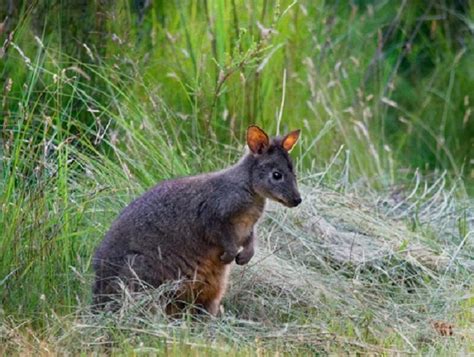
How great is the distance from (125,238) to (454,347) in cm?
157

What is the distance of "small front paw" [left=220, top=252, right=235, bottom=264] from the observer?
6273 millimetres

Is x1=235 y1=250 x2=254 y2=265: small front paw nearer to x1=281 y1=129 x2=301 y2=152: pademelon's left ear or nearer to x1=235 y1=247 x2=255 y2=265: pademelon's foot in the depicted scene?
x1=235 y1=247 x2=255 y2=265: pademelon's foot

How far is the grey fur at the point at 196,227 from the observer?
6.16m

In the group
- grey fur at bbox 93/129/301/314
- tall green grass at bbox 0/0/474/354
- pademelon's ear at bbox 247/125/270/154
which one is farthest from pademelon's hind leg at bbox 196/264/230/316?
pademelon's ear at bbox 247/125/270/154

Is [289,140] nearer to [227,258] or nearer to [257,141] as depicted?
[257,141]

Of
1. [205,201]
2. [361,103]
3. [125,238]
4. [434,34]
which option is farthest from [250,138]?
[434,34]

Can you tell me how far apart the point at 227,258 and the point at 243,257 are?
4.5 inches

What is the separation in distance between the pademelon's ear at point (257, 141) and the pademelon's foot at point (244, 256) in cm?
47

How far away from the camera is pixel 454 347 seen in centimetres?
567

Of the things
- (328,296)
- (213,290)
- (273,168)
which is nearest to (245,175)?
(273,168)

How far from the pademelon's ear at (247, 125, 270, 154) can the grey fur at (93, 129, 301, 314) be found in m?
0.02

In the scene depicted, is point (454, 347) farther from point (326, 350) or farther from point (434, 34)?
point (434, 34)

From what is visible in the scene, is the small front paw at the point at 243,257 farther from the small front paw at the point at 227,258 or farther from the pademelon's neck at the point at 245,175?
the pademelon's neck at the point at 245,175

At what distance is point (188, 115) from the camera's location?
311 inches
